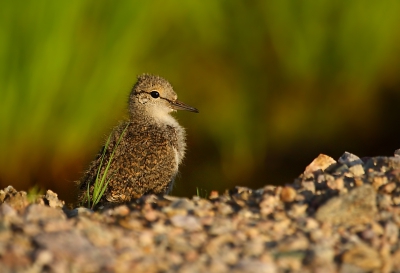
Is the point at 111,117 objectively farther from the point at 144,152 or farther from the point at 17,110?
the point at 144,152

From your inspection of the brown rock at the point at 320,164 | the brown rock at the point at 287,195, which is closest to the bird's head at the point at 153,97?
the brown rock at the point at 320,164

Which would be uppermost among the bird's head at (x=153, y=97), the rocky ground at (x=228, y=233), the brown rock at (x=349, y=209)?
the bird's head at (x=153, y=97)

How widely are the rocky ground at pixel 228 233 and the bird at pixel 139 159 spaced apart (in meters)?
1.28

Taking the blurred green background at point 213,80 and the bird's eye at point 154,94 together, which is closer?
the bird's eye at point 154,94

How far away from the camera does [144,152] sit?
5336 millimetres

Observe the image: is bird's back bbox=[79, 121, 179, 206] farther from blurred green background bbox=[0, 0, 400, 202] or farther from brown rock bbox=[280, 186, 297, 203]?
brown rock bbox=[280, 186, 297, 203]

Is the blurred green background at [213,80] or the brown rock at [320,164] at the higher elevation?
the blurred green background at [213,80]

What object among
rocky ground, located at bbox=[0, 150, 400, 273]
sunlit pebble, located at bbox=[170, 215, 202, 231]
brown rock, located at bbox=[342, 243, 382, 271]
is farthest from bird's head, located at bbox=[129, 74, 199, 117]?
brown rock, located at bbox=[342, 243, 382, 271]

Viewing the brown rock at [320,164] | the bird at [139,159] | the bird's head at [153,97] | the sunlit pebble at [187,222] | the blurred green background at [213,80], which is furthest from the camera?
the blurred green background at [213,80]

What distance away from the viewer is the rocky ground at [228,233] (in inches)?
119

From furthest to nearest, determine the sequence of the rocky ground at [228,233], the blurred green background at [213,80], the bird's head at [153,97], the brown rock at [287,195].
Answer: the blurred green background at [213,80] < the bird's head at [153,97] < the brown rock at [287,195] < the rocky ground at [228,233]

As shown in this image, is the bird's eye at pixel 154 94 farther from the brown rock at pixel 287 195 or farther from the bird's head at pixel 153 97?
the brown rock at pixel 287 195

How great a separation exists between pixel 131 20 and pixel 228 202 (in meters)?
3.68

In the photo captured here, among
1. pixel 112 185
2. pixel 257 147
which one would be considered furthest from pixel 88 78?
pixel 112 185
